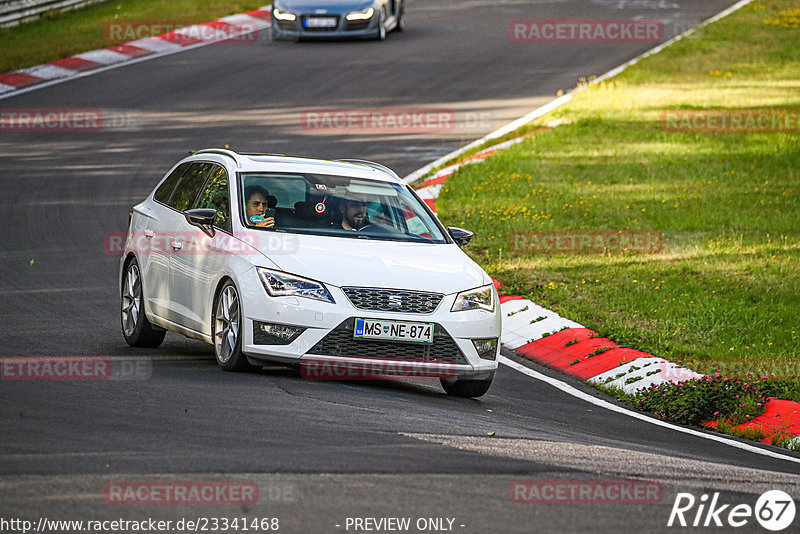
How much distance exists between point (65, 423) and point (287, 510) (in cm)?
195

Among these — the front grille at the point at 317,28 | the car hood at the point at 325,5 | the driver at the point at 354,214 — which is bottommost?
the front grille at the point at 317,28

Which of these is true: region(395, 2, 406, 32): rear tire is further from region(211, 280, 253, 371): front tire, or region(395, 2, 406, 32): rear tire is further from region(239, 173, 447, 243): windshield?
region(211, 280, 253, 371): front tire

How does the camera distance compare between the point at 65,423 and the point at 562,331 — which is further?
the point at 562,331

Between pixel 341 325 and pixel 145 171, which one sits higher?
pixel 341 325

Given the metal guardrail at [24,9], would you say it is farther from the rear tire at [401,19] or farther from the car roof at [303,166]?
the car roof at [303,166]

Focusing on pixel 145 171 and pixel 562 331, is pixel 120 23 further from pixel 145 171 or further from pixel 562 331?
pixel 562 331

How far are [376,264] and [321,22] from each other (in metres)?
20.2

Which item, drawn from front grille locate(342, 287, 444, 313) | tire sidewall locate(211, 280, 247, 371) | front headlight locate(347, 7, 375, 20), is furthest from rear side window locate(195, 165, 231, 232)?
front headlight locate(347, 7, 375, 20)

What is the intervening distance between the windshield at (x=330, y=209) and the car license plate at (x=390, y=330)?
1127 mm

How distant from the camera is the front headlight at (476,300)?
923 cm

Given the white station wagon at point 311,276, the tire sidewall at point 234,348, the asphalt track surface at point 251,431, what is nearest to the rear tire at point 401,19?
the asphalt track surface at point 251,431

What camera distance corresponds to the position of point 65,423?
7.21 m

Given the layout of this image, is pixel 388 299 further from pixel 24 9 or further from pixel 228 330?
pixel 24 9

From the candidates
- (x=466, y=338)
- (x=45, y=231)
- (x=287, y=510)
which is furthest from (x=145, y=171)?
(x=287, y=510)
